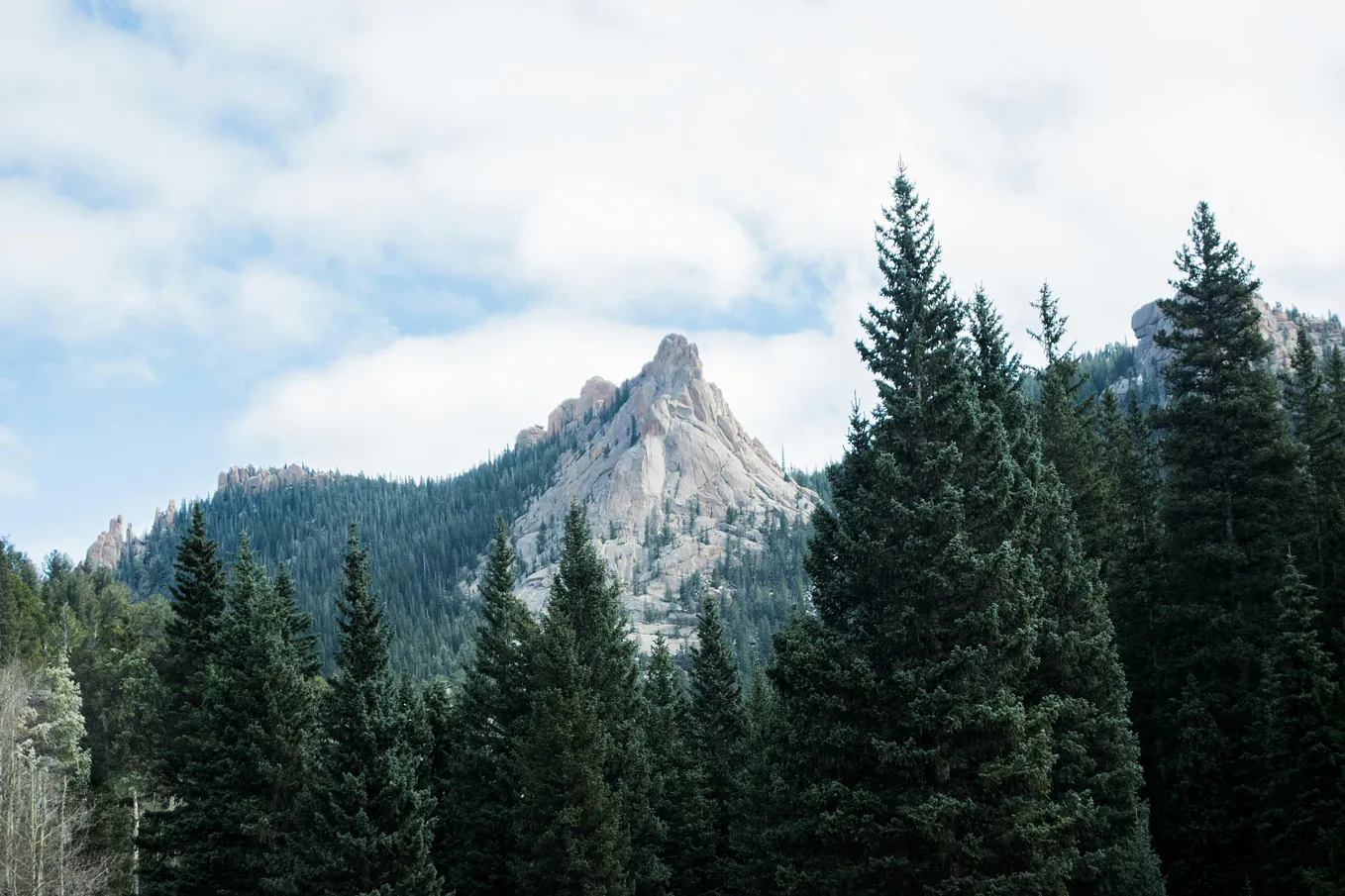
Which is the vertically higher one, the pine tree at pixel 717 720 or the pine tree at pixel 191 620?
the pine tree at pixel 191 620

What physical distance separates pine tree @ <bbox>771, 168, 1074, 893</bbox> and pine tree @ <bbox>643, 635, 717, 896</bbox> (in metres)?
16.0

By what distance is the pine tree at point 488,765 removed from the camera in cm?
3578

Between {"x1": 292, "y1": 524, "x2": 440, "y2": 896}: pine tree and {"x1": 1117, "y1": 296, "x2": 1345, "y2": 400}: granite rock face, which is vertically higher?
{"x1": 1117, "y1": 296, "x2": 1345, "y2": 400}: granite rock face

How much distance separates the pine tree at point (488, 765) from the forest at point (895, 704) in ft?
0.55

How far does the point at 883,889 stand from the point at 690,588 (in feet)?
552

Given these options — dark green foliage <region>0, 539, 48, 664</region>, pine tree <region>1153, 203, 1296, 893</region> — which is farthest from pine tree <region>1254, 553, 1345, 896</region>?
dark green foliage <region>0, 539, 48, 664</region>

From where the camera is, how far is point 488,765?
1459 inches

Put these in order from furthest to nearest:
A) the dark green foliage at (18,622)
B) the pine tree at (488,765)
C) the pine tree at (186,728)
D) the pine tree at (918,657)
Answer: the dark green foliage at (18,622)
the pine tree at (488,765)
the pine tree at (186,728)
the pine tree at (918,657)

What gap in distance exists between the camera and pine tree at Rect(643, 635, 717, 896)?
37844 mm

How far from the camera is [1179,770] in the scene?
100ft

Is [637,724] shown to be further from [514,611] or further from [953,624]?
[953,624]

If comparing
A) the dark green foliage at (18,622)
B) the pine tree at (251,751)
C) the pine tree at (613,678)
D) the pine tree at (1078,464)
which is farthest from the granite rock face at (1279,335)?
the pine tree at (251,751)

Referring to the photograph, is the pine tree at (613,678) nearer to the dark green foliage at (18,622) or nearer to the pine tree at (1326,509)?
the pine tree at (1326,509)

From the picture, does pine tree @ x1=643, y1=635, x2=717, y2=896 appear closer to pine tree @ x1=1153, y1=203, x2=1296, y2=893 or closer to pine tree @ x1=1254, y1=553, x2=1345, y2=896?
pine tree @ x1=1153, y1=203, x2=1296, y2=893
